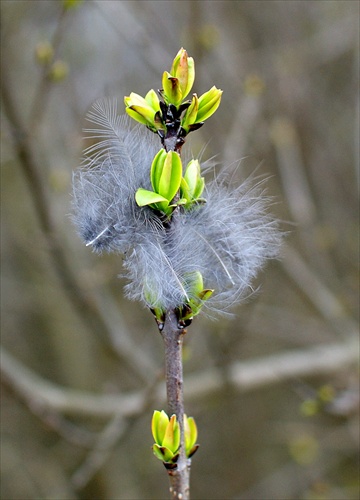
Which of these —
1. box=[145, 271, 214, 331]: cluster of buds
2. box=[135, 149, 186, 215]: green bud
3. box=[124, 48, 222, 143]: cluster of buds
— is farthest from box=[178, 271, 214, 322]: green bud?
box=[124, 48, 222, 143]: cluster of buds

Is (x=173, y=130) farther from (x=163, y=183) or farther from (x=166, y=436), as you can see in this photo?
(x=166, y=436)

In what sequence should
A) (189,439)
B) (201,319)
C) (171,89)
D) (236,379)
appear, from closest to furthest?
(171,89), (189,439), (201,319), (236,379)

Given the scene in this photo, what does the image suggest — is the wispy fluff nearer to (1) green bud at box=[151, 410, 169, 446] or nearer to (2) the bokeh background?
(1) green bud at box=[151, 410, 169, 446]

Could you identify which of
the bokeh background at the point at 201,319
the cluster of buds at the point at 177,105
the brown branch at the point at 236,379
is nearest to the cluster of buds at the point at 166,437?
the cluster of buds at the point at 177,105

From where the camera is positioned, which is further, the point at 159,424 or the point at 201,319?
the point at 201,319

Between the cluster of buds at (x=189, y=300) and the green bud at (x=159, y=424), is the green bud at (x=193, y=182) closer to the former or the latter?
the cluster of buds at (x=189, y=300)

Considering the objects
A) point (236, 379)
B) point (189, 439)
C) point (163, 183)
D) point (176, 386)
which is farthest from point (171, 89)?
point (236, 379)
